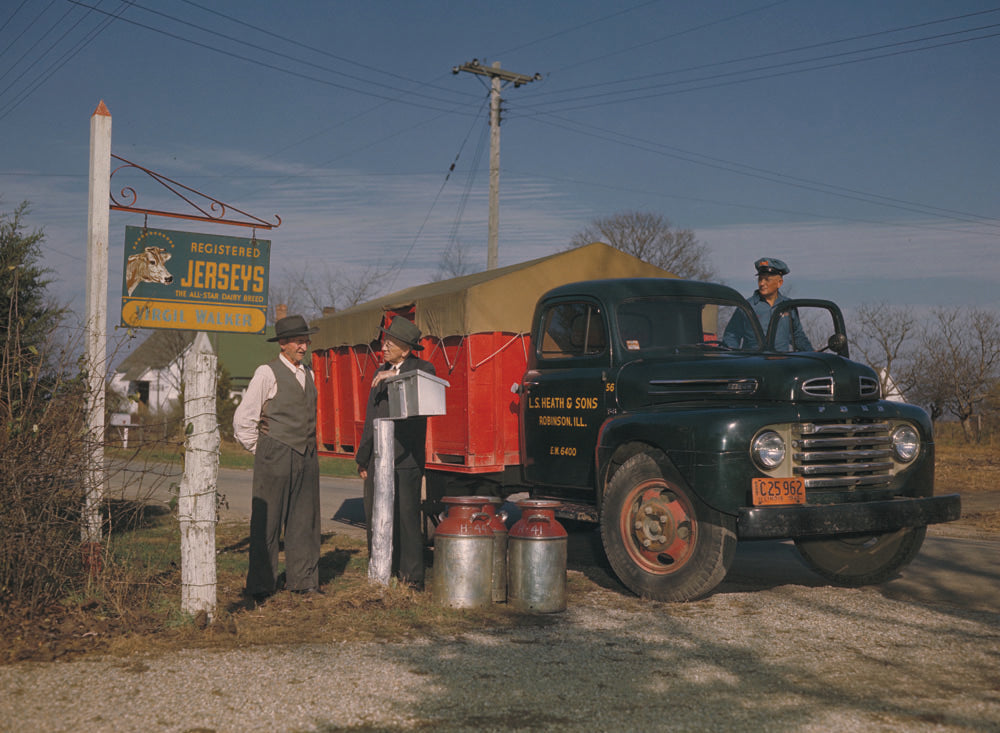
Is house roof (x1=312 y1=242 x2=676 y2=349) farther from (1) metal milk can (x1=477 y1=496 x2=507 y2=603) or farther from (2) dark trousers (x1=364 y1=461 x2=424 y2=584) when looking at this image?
(1) metal milk can (x1=477 y1=496 x2=507 y2=603)

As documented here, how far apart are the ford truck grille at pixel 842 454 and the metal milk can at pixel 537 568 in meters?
1.80

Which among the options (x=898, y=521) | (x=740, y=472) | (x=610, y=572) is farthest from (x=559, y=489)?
(x=898, y=521)

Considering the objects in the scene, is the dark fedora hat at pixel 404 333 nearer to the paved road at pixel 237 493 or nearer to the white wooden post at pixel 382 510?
the white wooden post at pixel 382 510

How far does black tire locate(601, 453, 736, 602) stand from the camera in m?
6.61

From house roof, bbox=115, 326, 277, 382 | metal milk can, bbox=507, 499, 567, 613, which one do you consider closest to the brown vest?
metal milk can, bbox=507, 499, 567, 613

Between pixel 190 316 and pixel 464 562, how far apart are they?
4275mm

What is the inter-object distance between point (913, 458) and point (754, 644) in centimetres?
238

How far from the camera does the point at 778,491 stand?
6.51 meters

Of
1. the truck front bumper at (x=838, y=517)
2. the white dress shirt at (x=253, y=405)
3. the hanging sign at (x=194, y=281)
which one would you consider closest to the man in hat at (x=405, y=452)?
the white dress shirt at (x=253, y=405)

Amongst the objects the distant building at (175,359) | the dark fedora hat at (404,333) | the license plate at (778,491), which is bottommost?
the license plate at (778,491)

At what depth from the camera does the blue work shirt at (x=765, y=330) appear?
8367mm

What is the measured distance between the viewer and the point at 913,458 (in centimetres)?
718

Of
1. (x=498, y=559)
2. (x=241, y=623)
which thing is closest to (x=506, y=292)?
(x=498, y=559)

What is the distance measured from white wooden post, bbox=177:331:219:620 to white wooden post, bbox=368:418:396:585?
142 cm
